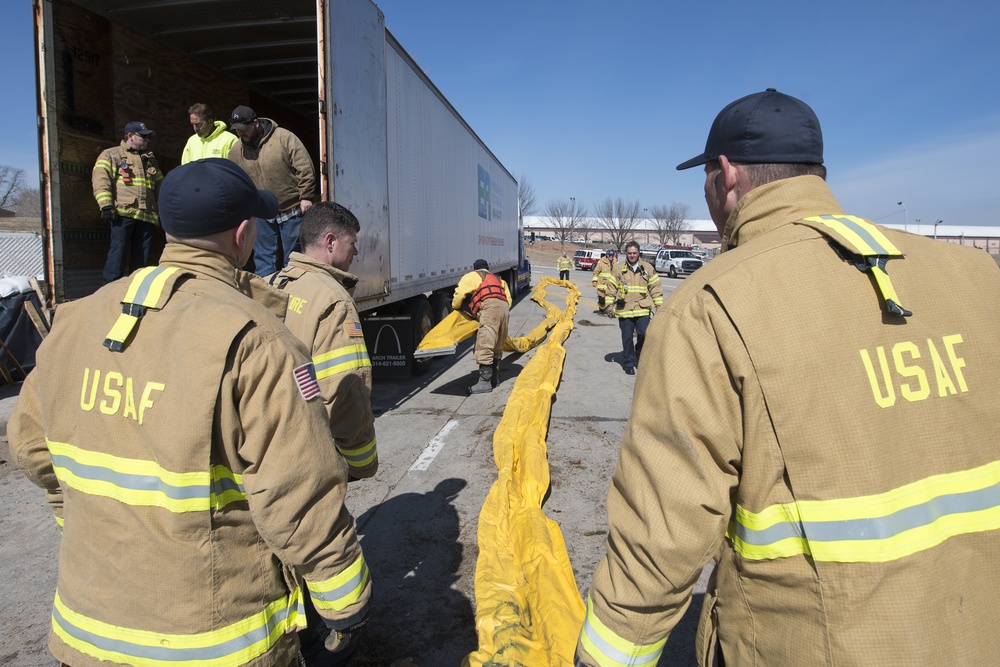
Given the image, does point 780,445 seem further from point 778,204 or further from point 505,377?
Answer: point 505,377

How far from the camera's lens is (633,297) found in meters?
8.65

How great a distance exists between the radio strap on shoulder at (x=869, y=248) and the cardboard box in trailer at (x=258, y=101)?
4678 mm

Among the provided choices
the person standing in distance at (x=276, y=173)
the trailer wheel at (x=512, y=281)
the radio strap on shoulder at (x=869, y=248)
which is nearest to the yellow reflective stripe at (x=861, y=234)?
the radio strap on shoulder at (x=869, y=248)

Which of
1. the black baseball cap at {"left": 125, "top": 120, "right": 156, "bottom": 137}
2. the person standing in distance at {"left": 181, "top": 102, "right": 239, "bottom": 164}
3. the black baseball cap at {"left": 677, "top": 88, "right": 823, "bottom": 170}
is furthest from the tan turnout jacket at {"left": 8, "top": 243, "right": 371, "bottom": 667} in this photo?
the black baseball cap at {"left": 125, "top": 120, "right": 156, "bottom": 137}

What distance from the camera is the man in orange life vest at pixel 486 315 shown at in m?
7.64

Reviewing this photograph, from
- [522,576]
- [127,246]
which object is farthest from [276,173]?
[522,576]

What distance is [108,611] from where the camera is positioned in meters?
1.51

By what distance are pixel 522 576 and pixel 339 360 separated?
1.41m

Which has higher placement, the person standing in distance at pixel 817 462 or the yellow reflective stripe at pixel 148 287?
the yellow reflective stripe at pixel 148 287

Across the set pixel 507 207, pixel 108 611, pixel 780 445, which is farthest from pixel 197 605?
pixel 507 207

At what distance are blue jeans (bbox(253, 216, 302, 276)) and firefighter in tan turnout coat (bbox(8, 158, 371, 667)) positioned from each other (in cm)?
428

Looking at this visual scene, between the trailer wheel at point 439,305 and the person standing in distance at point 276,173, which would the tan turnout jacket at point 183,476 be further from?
the trailer wheel at point 439,305

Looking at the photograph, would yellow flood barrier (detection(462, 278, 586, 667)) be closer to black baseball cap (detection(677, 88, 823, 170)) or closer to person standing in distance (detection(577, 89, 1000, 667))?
person standing in distance (detection(577, 89, 1000, 667))

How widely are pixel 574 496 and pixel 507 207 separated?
14.1 m
